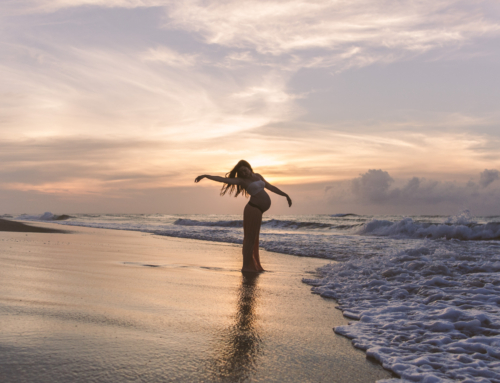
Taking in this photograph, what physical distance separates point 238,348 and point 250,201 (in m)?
5.03

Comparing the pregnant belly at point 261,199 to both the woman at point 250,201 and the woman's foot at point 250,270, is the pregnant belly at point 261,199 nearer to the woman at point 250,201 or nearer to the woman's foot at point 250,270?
the woman at point 250,201

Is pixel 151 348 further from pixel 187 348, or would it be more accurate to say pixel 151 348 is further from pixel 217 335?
pixel 217 335

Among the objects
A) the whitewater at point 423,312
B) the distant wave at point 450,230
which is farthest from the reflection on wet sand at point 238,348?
the distant wave at point 450,230

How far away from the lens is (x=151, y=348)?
2762 millimetres

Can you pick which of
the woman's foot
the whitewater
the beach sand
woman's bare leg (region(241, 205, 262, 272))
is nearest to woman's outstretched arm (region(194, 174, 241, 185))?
woman's bare leg (region(241, 205, 262, 272))

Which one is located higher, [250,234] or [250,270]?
[250,234]

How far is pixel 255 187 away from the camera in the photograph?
25.2ft

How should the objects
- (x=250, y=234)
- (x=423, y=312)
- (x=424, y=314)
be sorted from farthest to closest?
(x=250, y=234) → (x=423, y=312) → (x=424, y=314)

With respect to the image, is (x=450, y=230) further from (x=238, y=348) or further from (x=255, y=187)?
(x=238, y=348)

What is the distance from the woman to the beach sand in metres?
1.52

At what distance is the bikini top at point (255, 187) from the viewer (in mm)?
7648

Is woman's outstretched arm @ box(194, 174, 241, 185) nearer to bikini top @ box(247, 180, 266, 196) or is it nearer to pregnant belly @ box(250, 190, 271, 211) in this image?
bikini top @ box(247, 180, 266, 196)

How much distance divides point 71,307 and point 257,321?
1.94 metres

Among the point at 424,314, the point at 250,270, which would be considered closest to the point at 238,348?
the point at 424,314
